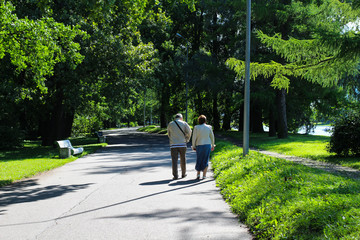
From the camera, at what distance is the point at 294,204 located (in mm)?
5176

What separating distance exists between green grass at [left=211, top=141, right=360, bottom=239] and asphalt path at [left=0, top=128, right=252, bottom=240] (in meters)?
0.30

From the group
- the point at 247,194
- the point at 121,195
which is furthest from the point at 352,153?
the point at 121,195

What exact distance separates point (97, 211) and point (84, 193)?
1.92m

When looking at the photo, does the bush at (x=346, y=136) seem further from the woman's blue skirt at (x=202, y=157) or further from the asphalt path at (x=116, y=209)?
the asphalt path at (x=116, y=209)

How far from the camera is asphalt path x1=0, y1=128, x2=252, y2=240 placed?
5156 mm

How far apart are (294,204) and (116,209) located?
3120 millimetres

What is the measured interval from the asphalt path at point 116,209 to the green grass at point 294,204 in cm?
30

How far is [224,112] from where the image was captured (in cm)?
4288

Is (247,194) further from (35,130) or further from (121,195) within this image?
(35,130)

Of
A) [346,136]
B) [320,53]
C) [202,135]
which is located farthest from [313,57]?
[202,135]

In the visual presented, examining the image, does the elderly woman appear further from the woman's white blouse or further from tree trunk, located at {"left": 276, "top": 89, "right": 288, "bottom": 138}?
tree trunk, located at {"left": 276, "top": 89, "right": 288, "bottom": 138}

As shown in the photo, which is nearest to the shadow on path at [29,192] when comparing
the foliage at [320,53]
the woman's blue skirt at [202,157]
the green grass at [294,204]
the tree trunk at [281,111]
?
the woman's blue skirt at [202,157]

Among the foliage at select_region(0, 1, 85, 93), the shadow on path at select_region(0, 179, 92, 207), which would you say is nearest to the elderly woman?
the shadow on path at select_region(0, 179, 92, 207)

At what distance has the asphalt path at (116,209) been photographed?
203 inches
